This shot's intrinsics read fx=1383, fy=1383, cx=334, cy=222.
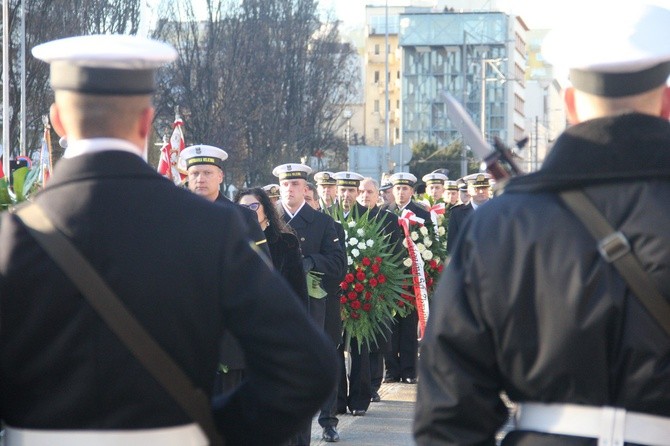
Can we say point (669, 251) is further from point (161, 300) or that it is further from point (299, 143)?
point (299, 143)

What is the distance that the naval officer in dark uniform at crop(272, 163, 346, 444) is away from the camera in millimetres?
11062

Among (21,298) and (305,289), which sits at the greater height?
(21,298)

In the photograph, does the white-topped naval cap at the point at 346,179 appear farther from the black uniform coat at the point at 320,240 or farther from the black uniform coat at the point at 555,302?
the black uniform coat at the point at 555,302

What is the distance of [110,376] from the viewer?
3367 mm

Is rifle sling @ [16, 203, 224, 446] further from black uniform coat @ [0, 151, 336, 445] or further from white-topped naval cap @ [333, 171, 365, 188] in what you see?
white-topped naval cap @ [333, 171, 365, 188]

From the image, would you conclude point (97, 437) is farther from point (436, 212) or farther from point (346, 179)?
point (436, 212)

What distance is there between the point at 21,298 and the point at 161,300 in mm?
341

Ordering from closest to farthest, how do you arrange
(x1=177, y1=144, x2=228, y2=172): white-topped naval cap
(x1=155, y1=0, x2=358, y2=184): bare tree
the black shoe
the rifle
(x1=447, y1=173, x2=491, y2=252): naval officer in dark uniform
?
the rifle, (x1=177, y1=144, x2=228, y2=172): white-topped naval cap, the black shoe, (x1=447, y1=173, x2=491, y2=252): naval officer in dark uniform, (x1=155, y1=0, x2=358, y2=184): bare tree

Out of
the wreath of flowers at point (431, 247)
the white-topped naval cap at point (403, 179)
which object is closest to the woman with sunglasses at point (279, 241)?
the wreath of flowers at point (431, 247)

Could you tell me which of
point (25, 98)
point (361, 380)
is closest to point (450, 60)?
point (25, 98)

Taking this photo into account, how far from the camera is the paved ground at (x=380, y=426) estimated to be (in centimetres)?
1071

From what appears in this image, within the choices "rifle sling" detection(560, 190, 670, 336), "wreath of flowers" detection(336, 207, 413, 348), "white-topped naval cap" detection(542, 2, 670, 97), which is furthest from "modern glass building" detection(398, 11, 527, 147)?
"rifle sling" detection(560, 190, 670, 336)

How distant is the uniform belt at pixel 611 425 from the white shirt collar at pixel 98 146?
127 cm

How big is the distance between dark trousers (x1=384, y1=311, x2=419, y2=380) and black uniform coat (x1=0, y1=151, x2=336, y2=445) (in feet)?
38.3
